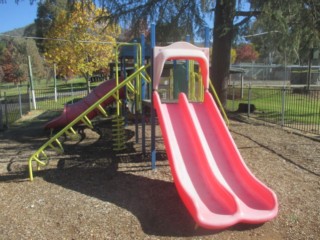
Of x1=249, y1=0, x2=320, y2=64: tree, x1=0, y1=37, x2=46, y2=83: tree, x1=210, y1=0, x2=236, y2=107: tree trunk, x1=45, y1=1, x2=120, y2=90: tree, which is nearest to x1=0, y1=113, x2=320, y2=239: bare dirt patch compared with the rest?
x1=249, y1=0, x2=320, y2=64: tree

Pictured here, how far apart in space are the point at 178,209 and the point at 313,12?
7.91m

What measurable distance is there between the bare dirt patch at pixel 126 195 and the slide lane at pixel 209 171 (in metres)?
0.21

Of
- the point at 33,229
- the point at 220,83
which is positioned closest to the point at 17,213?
the point at 33,229

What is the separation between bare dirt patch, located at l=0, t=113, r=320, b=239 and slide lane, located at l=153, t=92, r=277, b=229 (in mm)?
206

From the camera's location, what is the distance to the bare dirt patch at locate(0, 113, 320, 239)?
4.35 meters

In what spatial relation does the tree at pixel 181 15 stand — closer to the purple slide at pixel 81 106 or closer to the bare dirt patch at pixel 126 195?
the purple slide at pixel 81 106

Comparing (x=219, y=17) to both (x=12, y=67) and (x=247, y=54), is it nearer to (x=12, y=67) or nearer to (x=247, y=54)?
(x=12, y=67)

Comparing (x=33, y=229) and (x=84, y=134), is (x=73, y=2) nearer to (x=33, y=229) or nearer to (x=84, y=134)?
(x=84, y=134)

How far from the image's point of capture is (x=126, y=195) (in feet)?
18.0

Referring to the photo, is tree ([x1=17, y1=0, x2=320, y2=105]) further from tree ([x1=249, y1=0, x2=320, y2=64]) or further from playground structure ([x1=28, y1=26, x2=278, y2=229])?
playground structure ([x1=28, y1=26, x2=278, y2=229])

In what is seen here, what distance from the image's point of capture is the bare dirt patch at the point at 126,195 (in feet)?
14.3

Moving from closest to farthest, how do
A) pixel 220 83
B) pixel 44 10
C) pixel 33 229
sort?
1. pixel 33 229
2. pixel 220 83
3. pixel 44 10

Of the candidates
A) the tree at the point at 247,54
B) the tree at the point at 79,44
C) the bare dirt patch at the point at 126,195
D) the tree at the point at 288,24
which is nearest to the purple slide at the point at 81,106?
the bare dirt patch at the point at 126,195

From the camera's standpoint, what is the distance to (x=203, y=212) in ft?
14.6
